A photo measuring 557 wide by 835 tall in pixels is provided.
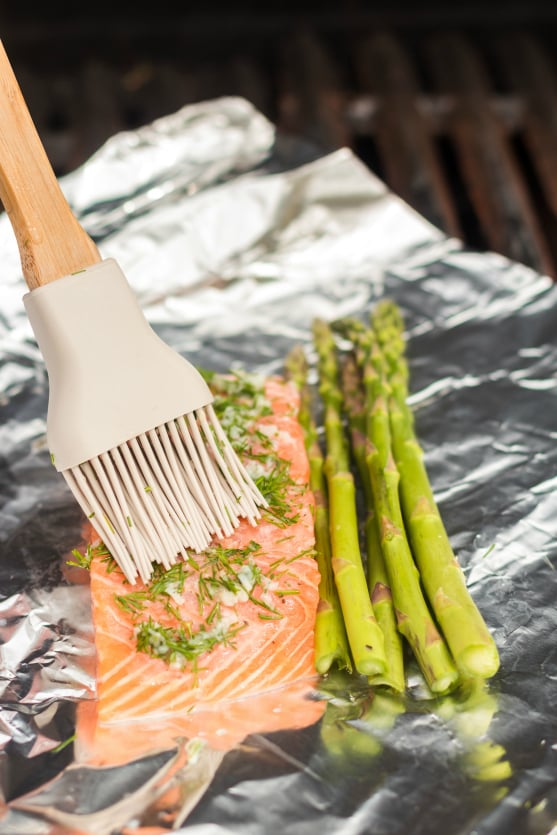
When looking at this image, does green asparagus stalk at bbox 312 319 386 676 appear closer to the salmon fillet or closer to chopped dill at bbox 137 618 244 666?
the salmon fillet

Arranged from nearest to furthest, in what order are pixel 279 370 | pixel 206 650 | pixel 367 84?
pixel 206 650, pixel 279 370, pixel 367 84

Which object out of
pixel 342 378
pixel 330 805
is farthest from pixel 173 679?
pixel 342 378

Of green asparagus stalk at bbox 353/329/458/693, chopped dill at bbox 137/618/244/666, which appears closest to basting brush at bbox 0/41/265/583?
chopped dill at bbox 137/618/244/666

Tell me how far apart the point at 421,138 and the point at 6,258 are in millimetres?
2013

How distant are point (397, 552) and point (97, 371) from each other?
0.91 m

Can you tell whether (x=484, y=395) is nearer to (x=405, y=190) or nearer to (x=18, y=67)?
(x=405, y=190)

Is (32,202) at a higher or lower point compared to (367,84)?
lower

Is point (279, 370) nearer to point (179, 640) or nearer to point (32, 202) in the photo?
point (32, 202)

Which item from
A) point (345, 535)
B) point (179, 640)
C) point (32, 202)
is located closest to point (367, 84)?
point (32, 202)

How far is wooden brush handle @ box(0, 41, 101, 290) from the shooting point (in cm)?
224

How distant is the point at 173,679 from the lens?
6.85 feet

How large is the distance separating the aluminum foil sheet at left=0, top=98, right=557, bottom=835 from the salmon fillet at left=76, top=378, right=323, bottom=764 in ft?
0.24

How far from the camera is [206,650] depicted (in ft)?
6.88

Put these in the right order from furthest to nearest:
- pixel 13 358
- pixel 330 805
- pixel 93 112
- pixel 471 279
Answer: pixel 93 112, pixel 471 279, pixel 13 358, pixel 330 805
